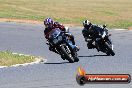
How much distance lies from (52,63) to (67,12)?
34.1 m

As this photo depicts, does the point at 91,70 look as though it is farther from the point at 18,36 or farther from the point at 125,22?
the point at 125,22

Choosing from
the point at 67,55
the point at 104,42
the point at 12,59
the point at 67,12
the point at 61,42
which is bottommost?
the point at 67,12

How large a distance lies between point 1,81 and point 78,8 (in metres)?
45.5

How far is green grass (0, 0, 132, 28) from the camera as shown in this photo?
5012 centimetres

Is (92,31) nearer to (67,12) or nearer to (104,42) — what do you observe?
(104,42)

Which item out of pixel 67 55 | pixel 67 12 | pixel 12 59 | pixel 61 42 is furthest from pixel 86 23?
pixel 67 12

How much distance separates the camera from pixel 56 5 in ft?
214

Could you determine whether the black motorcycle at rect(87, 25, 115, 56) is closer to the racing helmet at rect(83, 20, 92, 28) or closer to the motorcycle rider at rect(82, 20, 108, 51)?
the motorcycle rider at rect(82, 20, 108, 51)

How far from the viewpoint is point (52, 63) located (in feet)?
77.2

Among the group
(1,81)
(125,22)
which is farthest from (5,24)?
(1,81)

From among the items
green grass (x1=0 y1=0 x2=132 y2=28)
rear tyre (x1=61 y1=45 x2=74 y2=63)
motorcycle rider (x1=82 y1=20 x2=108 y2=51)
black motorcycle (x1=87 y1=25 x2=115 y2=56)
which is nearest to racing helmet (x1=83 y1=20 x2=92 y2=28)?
motorcycle rider (x1=82 y1=20 x2=108 y2=51)

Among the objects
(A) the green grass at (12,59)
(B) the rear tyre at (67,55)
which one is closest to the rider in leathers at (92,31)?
(A) the green grass at (12,59)

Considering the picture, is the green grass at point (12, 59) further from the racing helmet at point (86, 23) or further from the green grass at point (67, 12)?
the green grass at point (67, 12)

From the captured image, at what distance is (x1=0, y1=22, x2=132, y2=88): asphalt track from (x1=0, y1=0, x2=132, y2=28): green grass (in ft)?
27.5
